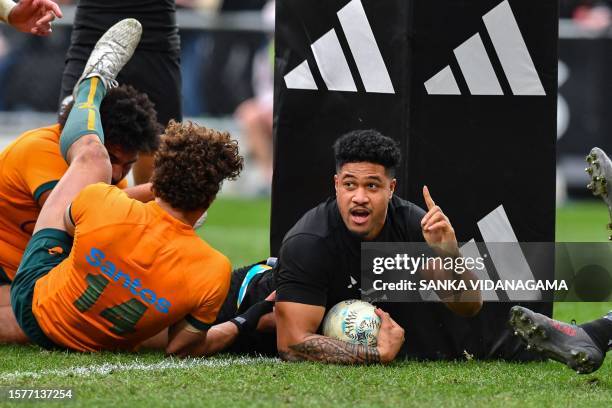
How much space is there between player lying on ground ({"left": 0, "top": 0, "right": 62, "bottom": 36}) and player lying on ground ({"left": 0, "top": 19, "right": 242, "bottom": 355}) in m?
1.14

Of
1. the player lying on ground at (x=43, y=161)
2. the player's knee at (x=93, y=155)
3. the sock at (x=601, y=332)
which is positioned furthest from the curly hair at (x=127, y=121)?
the sock at (x=601, y=332)

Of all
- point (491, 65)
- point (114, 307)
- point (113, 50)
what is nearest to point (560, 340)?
point (491, 65)

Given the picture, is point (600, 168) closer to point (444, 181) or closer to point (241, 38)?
point (444, 181)

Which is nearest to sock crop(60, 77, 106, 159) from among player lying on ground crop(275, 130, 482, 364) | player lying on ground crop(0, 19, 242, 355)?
player lying on ground crop(0, 19, 242, 355)

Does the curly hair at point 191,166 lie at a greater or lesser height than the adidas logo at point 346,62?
lesser

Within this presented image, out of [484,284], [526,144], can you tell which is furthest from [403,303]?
[526,144]

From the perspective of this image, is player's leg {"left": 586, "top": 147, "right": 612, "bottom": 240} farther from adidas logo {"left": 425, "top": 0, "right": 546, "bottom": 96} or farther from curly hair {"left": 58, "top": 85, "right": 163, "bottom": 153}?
curly hair {"left": 58, "top": 85, "right": 163, "bottom": 153}

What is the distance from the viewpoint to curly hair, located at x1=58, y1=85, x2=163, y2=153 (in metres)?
6.70

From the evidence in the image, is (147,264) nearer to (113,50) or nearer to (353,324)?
(353,324)

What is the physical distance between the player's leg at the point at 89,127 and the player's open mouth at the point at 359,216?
133cm

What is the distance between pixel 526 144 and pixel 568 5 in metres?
12.7

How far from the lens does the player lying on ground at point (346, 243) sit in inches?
227

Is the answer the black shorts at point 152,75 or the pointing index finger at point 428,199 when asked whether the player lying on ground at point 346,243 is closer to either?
the pointing index finger at point 428,199

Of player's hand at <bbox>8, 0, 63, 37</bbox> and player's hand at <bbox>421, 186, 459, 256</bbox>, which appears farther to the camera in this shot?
player's hand at <bbox>8, 0, 63, 37</bbox>
